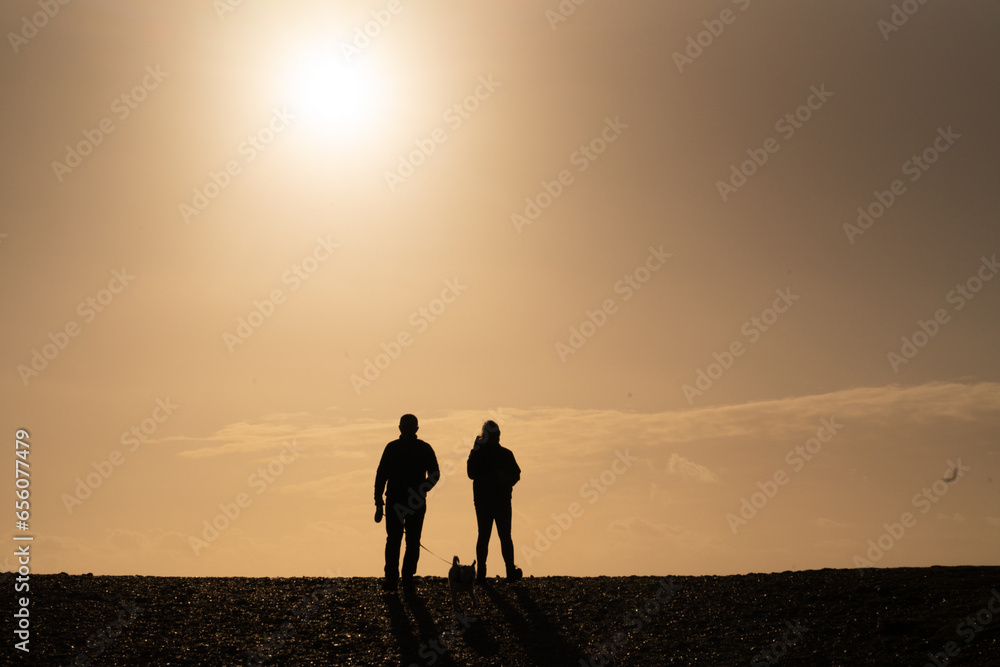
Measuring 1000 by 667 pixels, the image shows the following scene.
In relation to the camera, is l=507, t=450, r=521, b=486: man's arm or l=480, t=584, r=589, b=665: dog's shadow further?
l=507, t=450, r=521, b=486: man's arm

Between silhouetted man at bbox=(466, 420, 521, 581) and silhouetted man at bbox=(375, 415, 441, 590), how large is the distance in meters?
0.73

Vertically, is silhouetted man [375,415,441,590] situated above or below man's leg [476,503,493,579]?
above

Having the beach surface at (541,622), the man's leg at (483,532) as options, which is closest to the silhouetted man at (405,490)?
the beach surface at (541,622)

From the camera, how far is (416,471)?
15445mm

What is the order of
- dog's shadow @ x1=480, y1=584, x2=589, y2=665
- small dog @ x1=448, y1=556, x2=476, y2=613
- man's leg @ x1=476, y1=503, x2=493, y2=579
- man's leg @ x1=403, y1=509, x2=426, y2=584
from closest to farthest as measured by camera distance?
1. dog's shadow @ x1=480, y1=584, x2=589, y2=665
2. small dog @ x1=448, y1=556, x2=476, y2=613
3. man's leg @ x1=403, y1=509, x2=426, y2=584
4. man's leg @ x1=476, y1=503, x2=493, y2=579

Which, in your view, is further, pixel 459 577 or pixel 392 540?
pixel 392 540

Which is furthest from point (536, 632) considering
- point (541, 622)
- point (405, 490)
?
point (405, 490)

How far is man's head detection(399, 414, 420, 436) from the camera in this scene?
1551 centimetres

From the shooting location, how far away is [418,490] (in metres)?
15.5

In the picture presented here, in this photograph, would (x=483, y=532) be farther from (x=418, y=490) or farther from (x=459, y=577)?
(x=459, y=577)

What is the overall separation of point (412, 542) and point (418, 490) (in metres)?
0.81

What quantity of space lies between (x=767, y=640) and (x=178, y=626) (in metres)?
7.75

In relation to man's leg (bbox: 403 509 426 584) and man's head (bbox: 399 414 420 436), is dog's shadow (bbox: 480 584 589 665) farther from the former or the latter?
man's head (bbox: 399 414 420 436)

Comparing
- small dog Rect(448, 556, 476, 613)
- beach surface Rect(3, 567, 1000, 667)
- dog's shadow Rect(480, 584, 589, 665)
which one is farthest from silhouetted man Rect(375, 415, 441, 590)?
small dog Rect(448, 556, 476, 613)
